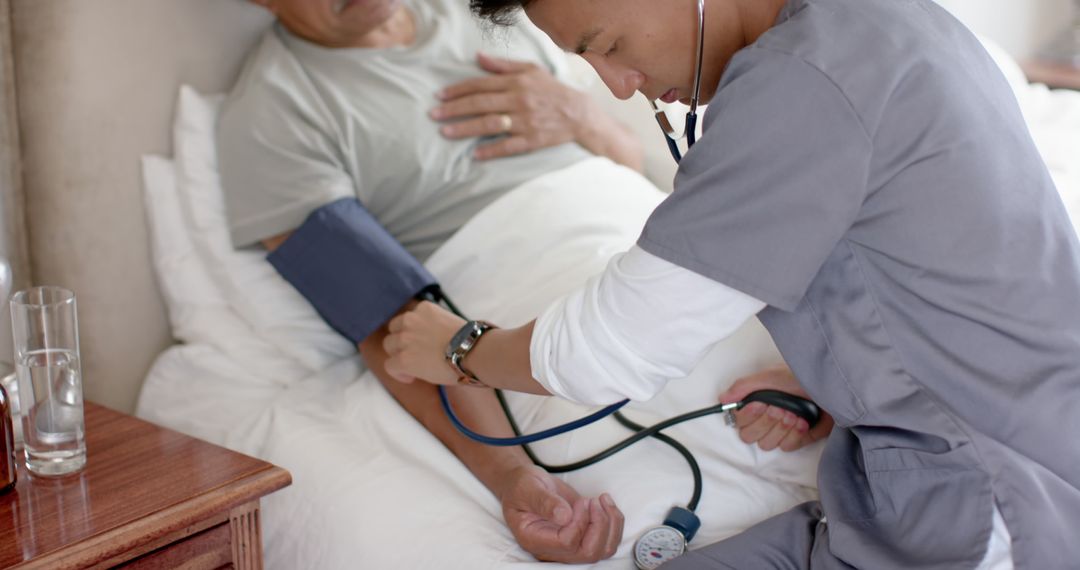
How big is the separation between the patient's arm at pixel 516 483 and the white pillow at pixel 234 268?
0.11m

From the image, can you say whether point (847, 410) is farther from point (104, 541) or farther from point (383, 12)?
point (383, 12)

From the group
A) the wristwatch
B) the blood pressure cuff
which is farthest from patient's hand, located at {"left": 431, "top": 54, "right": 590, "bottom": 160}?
the wristwatch

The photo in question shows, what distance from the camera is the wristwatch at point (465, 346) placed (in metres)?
1.15

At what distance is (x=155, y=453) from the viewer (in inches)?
47.2

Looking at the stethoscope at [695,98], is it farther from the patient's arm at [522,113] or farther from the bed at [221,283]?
the patient's arm at [522,113]

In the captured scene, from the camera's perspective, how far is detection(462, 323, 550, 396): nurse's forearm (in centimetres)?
107

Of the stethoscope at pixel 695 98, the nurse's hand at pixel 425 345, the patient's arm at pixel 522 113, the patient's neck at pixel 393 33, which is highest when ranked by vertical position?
the stethoscope at pixel 695 98

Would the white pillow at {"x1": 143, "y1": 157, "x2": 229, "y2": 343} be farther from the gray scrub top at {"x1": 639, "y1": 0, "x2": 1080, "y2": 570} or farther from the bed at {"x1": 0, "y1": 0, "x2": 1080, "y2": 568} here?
the gray scrub top at {"x1": 639, "y1": 0, "x2": 1080, "y2": 570}

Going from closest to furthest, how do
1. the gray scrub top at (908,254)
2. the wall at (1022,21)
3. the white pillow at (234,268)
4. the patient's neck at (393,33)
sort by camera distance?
1. the gray scrub top at (908,254)
2. the white pillow at (234,268)
3. the patient's neck at (393,33)
4. the wall at (1022,21)

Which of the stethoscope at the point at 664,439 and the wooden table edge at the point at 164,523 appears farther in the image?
the stethoscope at the point at 664,439

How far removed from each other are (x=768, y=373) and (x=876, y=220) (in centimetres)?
42

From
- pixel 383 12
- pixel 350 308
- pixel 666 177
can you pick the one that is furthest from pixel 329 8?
pixel 666 177

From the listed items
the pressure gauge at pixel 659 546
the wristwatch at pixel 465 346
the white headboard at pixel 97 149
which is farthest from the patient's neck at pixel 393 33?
the pressure gauge at pixel 659 546

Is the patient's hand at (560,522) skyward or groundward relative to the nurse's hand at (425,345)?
groundward
